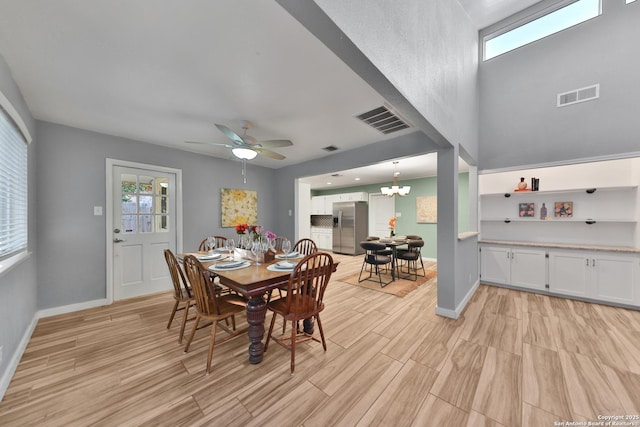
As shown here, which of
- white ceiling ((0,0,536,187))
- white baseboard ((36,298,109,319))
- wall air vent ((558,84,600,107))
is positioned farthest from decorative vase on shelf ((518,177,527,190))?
A: white baseboard ((36,298,109,319))

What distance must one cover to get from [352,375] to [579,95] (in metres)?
4.71

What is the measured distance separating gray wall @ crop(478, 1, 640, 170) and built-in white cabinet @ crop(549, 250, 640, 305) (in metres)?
1.38

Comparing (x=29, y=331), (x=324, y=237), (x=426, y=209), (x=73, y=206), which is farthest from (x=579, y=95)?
(x=29, y=331)

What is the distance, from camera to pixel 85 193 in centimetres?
306

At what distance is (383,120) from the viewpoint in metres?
2.80

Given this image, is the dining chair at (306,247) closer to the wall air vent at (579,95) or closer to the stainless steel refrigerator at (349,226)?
the stainless steel refrigerator at (349,226)

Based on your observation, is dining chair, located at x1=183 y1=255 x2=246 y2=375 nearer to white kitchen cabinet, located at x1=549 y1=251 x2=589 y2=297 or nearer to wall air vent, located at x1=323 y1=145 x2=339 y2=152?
wall air vent, located at x1=323 y1=145 x2=339 y2=152

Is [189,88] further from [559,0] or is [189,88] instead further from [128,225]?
[559,0]

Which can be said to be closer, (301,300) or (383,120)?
(301,300)

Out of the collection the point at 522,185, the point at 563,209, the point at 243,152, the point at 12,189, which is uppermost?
the point at 243,152

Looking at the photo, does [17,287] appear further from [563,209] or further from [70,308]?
[563,209]

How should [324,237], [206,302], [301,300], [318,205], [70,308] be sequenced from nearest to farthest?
[206,302] → [301,300] → [70,308] → [324,237] → [318,205]

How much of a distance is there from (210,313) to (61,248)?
8.65 ft

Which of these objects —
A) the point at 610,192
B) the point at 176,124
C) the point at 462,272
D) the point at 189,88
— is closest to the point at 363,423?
the point at 462,272
